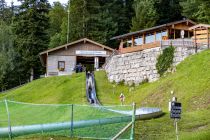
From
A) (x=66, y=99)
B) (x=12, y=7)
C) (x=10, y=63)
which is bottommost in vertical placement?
(x=66, y=99)

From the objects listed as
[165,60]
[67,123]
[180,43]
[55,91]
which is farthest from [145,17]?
[67,123]

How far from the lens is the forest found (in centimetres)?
6644

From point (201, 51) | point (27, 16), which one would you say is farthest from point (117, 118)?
point (27, 16)

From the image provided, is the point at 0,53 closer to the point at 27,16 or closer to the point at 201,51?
the point at 27,16

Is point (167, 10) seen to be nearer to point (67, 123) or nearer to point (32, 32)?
point (32, 32)

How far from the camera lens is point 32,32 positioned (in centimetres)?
6625

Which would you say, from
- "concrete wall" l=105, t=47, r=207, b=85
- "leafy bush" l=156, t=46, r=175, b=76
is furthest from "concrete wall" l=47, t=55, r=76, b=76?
"leafy bush" l=156, t=46, r=175, b=76

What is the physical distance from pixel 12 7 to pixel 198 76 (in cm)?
8466

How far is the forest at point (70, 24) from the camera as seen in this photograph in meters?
66.4

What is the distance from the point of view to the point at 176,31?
1975 inches

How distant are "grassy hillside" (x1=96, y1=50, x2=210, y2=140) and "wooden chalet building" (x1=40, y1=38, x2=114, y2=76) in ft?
44.3

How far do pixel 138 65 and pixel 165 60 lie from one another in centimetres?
485

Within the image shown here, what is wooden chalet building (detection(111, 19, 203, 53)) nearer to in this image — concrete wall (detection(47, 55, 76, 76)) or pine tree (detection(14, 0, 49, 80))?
concrete wall (detection(47, 55, 76, 76))

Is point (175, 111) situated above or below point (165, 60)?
below
